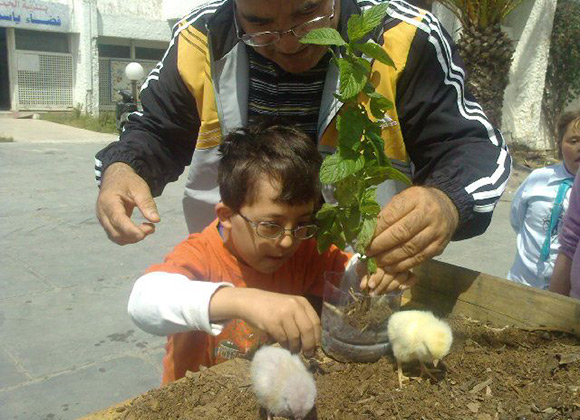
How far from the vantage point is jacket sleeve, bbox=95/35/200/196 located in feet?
6.66

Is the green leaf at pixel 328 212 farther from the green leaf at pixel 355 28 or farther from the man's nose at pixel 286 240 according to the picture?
the green leaf at pixel 355 28

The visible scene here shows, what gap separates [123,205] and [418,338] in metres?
0.88

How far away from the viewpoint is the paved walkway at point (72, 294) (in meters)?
3.19

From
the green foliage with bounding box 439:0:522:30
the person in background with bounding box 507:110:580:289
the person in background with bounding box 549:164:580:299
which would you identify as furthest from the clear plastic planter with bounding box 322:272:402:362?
the green foliage with bounding box 439:0:522:30

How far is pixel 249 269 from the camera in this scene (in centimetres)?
192

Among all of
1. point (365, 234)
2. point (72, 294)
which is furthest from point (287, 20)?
point (72, 294)

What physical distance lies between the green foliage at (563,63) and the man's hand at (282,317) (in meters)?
11.6

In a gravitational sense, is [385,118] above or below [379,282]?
above

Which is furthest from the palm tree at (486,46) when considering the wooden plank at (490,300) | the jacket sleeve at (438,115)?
the wooden plank at (490,300)

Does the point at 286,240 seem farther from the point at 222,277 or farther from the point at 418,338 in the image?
the point at 418,338

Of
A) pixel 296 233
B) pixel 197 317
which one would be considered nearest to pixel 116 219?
pixel 197 317

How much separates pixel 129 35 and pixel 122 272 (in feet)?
51.8

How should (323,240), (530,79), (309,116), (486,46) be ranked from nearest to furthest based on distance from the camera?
(323,240), (309,116), (486,46), (530,79)

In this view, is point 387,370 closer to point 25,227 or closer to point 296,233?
point 296,233
